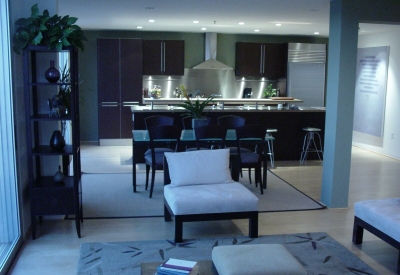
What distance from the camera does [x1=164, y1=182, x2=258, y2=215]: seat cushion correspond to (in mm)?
4125

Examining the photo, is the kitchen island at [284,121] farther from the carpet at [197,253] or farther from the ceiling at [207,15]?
the carpet at [197,253]

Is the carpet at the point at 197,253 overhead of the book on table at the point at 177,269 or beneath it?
beneath

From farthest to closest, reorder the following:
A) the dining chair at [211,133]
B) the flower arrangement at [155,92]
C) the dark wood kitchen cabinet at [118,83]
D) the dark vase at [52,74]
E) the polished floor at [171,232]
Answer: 1. the flower arrangement at [155,92]
2. the dark wood kitchen cabinet at [118,83]
3. the dining chair at [211,133]
4. the dark vase at [52,74]
5. the polished floor at [171,232]

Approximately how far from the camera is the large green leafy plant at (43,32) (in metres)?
4.02

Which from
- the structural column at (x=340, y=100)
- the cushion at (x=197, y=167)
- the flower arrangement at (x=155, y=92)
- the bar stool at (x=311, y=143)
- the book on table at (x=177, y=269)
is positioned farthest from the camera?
the flower arrangement at (x=155, y=92)

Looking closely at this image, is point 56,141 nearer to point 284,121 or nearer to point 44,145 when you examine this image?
point 44,145

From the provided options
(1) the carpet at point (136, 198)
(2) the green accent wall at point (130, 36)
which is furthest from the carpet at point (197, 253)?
(2) the green accent wall at point (130, 36)

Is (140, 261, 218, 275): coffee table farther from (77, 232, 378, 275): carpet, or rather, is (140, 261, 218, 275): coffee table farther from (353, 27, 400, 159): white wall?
(353, 27, 400, 159): white wall

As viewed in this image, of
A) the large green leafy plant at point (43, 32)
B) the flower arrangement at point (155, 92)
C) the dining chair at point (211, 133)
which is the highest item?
the large green leafy plant at point (43, 32)

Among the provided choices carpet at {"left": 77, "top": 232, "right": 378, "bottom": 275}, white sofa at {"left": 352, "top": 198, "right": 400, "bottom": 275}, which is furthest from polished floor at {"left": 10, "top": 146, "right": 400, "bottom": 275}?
white sofa at {"left": 352, "top": 198, "right": 400, "bottom": 275}

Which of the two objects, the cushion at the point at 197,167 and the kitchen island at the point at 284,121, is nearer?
the cushion at the point at 197,167

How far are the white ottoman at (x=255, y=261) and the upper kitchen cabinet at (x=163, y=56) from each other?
7.27 m

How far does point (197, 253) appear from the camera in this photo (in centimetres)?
399

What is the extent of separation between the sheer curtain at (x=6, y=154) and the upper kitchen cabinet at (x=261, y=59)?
6928mm
